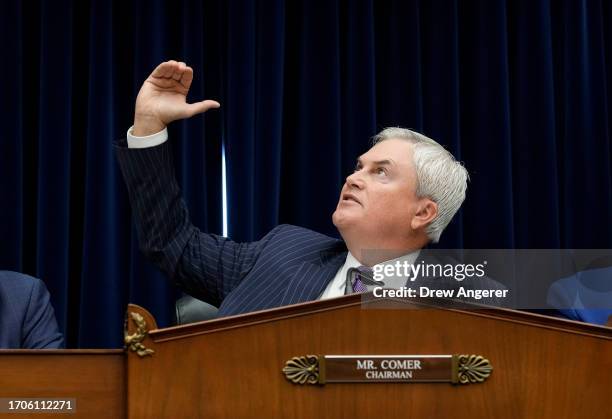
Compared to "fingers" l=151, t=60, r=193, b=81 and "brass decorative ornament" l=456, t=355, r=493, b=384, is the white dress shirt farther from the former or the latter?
"brass decorative ornament" l=456, t=355, r=493, b=384

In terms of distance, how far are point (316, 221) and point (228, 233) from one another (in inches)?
10.0

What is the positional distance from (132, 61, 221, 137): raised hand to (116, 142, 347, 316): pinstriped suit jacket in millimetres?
44

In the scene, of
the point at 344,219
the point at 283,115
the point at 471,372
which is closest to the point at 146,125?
the point at 344,219

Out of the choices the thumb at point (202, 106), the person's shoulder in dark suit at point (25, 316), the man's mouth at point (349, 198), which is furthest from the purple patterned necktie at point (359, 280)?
the person's shoulder in dark suit at point (25, 316)

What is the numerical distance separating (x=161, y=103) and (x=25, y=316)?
572 mm

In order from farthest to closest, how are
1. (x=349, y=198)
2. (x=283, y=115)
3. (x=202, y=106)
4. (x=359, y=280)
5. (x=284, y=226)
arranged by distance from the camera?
(x=283, y=115)
(x=284, y=226)
(x=349, y=198)
(x=359, y=280)
(x=202, y=106)

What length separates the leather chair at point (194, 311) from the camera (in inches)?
76.6

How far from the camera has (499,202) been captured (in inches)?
104

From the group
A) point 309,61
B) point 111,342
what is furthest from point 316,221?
point 111,342

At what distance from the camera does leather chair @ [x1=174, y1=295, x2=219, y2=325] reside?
1.95 meters

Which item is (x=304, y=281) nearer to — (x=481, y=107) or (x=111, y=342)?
(x=111, y=342)

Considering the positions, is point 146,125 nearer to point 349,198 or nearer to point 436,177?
point 349,198

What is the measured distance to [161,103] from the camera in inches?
66.7

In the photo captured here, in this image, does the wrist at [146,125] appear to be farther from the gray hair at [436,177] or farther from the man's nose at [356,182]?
the gray hair at [436,177]
